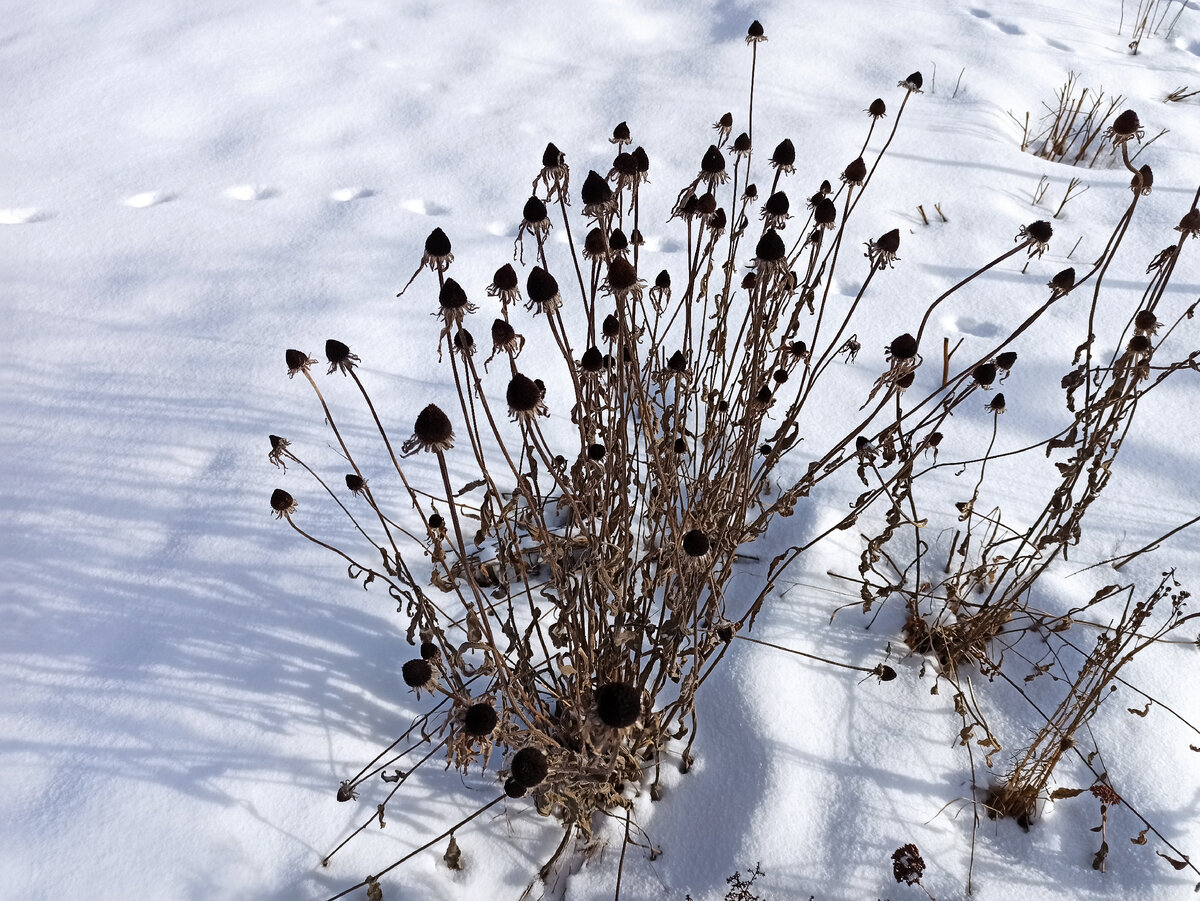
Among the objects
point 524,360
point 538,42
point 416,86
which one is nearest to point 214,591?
point 524,360

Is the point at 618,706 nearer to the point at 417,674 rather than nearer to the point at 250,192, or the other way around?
the point at 417,674

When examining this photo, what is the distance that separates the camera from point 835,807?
4.17 ft

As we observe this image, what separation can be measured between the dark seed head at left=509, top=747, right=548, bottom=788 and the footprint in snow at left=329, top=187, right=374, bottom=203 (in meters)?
2.31

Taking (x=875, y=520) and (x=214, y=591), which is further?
(x=875, y=520)

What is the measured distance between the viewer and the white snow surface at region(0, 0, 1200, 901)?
1.24 meters

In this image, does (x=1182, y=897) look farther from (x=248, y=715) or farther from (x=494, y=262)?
(x=494, y=262)

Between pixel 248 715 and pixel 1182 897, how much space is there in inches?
57.3

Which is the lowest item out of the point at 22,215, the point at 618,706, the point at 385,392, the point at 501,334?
the point at 385,392

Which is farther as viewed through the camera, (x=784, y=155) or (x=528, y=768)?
(x=784, y=155)

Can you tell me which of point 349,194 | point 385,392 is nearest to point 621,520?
point 385,392

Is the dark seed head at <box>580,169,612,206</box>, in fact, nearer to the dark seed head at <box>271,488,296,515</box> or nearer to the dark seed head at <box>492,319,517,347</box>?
the dark seed head at <box>492,319,517,347</box>

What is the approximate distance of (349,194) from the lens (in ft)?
9.10

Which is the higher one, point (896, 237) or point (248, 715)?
point (896, 237)

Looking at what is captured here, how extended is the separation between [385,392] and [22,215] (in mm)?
1608
